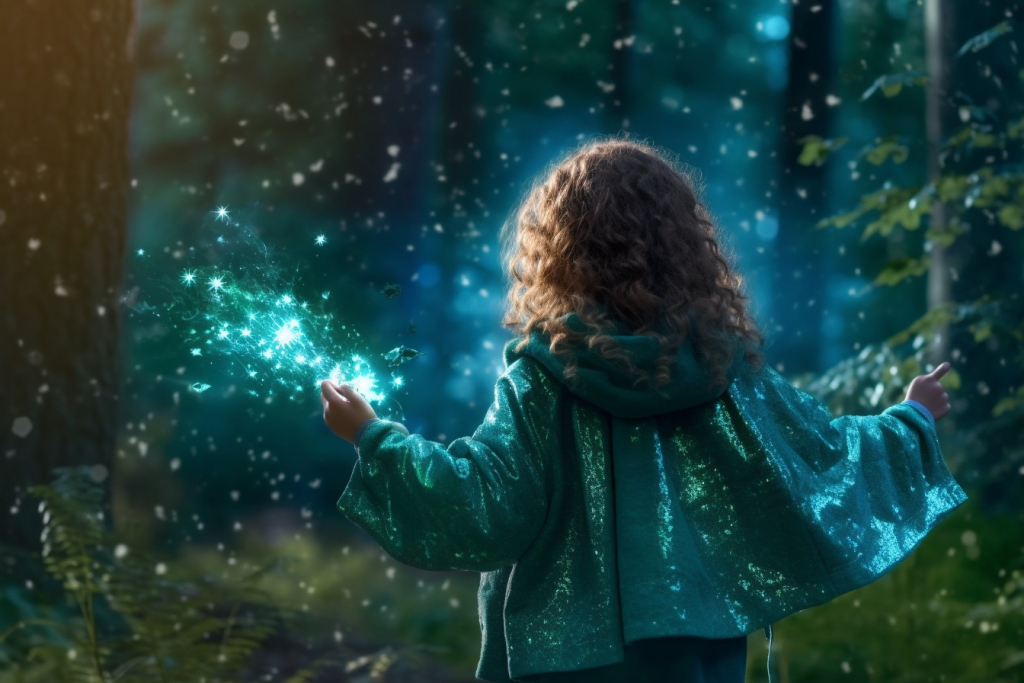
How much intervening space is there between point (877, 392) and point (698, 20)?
3.71m

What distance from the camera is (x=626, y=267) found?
5.55 ft

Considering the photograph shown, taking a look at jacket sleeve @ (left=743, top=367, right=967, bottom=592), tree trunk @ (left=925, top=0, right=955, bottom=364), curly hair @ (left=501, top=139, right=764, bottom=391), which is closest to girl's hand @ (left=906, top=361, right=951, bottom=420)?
jacket sleeve @ (left=743, top=367, right=967, bottom=592)

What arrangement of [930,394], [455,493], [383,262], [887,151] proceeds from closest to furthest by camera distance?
[455,493]
[930,394]
[887,151]
[383,262]

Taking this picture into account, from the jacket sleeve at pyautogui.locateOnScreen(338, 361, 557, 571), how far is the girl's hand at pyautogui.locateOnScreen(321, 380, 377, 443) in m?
0.03

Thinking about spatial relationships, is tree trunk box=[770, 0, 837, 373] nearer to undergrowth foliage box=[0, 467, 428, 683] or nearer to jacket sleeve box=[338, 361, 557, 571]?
undergrowth foliage box=[0, 467, 428, 683]

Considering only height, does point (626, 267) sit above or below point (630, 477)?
above

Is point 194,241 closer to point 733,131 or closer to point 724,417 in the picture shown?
point 724,417

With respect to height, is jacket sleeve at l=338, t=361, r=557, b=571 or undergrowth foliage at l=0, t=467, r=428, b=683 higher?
undergrowth foliage at l=0, t=467, r=428, b=683

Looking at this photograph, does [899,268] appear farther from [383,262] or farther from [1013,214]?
[383,262]

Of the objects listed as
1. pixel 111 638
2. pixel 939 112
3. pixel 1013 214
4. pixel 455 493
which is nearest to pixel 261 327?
pixel 455 493

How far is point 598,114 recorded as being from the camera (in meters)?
6.14

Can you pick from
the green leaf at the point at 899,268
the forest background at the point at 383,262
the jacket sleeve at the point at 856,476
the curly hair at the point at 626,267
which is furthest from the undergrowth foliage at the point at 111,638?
the green leaf at the point at 899,268

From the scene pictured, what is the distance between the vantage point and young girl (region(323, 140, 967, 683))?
5.12 feet

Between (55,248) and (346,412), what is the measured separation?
227 cm
